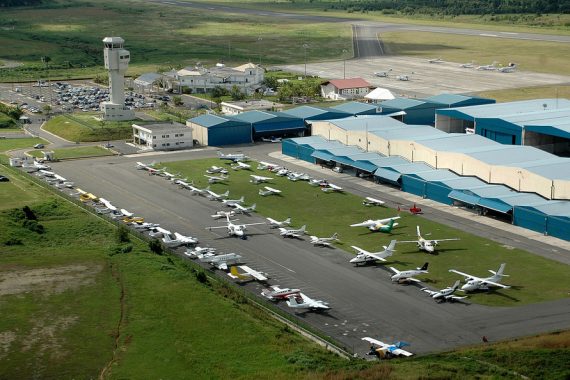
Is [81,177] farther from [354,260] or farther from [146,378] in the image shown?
[146,378]

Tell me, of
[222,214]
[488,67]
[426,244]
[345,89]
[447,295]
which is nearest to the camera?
[447,295]

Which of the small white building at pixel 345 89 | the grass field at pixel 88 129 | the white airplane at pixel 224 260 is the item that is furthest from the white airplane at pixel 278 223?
the small white building at pixel 345 89

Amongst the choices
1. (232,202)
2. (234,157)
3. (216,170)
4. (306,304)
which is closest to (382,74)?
(234,157)

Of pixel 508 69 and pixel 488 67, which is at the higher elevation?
pixel 488 67

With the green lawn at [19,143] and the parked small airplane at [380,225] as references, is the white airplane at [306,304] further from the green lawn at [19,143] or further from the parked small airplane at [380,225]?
the green lawn at [19,143]

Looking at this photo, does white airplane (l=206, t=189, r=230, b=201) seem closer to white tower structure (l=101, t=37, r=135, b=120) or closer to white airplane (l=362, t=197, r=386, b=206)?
white airplane (l=362, t=197, r=386, b=206)

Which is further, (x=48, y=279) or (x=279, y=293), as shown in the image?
(x=48, y=279)

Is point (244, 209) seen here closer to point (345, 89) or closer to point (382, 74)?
point (345, 89)
